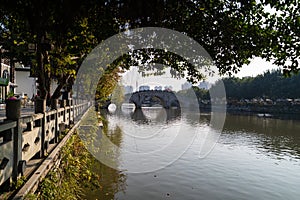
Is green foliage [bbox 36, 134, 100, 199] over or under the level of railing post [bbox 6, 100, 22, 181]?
under

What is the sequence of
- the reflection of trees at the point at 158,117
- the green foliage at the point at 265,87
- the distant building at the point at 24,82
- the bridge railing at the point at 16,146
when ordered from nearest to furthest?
the bridge railing at the point at 16,146, the distant building at the point at 24,82, the reflection of trees at the point at 158,117, the green foliage at the point at 265,87

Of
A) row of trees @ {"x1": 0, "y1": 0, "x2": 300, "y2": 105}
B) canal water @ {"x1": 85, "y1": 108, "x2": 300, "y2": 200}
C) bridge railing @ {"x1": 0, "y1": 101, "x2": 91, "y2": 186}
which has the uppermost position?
row of trees @ {"x1": 0, "y1": 0, "x2": 300, "y2": 105}

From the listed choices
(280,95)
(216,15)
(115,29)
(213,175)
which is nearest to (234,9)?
(216,15)

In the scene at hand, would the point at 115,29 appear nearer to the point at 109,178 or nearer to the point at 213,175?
the point at 109,178

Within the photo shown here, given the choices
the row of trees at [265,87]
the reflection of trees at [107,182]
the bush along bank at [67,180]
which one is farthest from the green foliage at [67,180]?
the row of trees at [265,87]

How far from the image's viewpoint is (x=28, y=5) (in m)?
5.52

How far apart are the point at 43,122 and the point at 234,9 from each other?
520cm

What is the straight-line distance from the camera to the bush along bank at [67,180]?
5.43 meters

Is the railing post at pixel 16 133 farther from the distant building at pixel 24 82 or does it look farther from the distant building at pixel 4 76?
the distant building at pixel 24 82

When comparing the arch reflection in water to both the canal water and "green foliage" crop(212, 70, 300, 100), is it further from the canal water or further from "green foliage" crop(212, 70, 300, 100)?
"green foliage" crop(212, 70, 300, 100)

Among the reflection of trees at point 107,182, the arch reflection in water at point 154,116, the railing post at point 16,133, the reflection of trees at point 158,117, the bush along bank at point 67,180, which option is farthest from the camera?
the arch reflection in water at point 154,116

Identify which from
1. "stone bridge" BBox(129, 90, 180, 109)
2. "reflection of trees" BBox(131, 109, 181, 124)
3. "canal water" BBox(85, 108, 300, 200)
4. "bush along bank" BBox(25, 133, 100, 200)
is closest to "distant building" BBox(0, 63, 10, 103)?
"canal water" BBox(85, 108, 300, 200)

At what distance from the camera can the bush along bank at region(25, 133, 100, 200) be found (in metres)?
5.43

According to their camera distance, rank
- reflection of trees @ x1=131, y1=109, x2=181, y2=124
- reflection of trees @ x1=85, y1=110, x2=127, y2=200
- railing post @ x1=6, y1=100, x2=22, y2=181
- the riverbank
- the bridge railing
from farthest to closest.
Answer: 1. the riverbank
2. reflection of trees @ x1=131, y1=109, x2=181, y2=124
3. reflection of trees @ x1=85, y1=110, x2=127, y2=200
4. railing post @ x1=6, y1=100, x2=22, y2=181
5. the bridge railing
